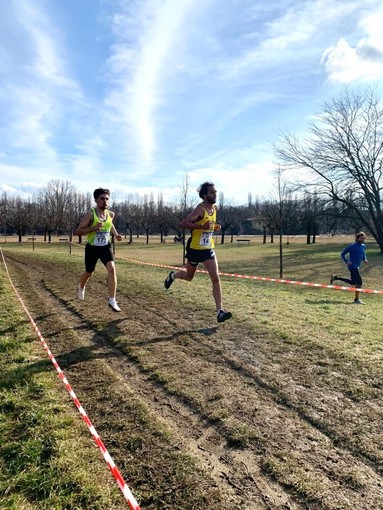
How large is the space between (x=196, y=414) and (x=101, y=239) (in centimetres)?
411

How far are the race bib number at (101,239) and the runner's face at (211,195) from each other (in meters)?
1.99

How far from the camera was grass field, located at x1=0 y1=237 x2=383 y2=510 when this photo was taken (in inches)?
92.3

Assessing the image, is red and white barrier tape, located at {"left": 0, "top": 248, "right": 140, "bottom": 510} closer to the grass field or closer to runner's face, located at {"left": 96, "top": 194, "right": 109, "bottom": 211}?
the grass field

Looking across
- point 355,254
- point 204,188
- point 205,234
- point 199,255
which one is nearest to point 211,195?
point 204,188

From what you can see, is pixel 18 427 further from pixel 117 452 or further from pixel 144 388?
pixel 144 388

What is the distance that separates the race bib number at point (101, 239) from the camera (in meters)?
6.61

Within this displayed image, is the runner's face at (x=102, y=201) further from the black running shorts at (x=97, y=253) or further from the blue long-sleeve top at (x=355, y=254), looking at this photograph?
the blue long-sleeve top at (x=355, y=254)

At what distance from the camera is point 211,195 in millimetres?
5961

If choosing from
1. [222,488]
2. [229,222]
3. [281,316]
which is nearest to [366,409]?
[222,488]

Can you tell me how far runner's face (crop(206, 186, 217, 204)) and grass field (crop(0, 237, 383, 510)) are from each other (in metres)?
2.02

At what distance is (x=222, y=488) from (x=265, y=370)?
6.42 ft

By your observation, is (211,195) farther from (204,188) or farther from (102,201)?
(102,201)

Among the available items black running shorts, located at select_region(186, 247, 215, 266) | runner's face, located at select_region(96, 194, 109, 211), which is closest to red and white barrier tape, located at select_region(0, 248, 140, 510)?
black running shorts, located at select_region(186, 247, 215, 266)

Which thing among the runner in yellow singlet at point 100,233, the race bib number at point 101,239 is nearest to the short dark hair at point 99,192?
the runner in yellow singlet at point 100,233
